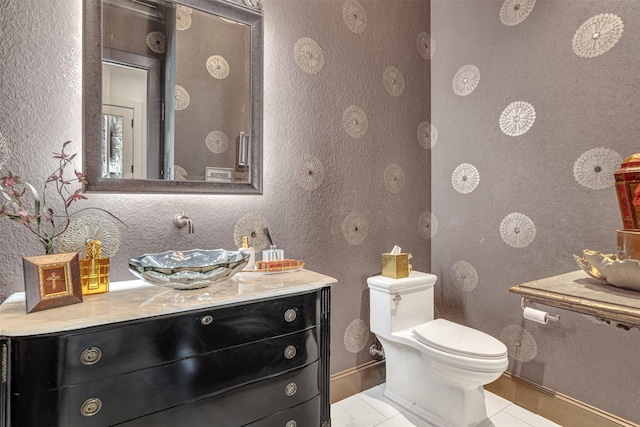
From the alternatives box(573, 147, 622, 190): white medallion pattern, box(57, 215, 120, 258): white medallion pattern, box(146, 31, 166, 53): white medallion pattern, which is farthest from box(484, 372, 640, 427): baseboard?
box(146, 31, 166, 53): white medallion pattern

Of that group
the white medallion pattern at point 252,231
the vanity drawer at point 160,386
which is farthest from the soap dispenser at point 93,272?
the white medallion pattern at point 252,231

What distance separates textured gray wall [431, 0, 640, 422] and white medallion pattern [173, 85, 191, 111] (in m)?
1.77

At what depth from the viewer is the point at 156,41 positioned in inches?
60.2

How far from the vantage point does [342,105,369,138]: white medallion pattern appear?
84.0 inches

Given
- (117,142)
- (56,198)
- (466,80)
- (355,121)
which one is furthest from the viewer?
(466,80)

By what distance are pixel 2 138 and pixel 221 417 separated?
4.21ft

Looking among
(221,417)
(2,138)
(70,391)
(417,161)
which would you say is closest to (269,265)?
(221,417)

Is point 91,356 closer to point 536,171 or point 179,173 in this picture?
point 179,173

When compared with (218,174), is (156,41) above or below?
above

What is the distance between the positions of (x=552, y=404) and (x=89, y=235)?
2.50m

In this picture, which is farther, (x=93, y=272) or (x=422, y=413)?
(x=422, y=413)

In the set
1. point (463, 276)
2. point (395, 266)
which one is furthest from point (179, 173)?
point (463, 276)

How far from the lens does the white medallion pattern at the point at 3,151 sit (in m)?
1.24

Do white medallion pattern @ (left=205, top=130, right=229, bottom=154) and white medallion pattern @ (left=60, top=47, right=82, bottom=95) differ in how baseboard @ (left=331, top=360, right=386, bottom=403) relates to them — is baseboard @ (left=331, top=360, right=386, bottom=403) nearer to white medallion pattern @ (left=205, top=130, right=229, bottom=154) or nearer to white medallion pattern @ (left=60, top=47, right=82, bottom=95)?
white medallion pattern @ (left=205, top=130, right=229, bottom=154)
